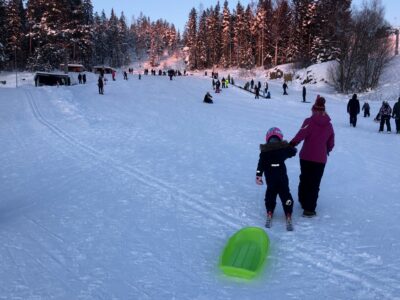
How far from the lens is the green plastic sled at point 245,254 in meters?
4.29

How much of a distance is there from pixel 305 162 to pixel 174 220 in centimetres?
218

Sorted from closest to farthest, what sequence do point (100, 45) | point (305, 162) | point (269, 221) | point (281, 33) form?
point (269, 221) < point (305, 162) < point (281, 33) < point (100, 45)

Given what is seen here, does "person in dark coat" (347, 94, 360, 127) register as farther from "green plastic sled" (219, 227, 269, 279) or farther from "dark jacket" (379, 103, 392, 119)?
"green plastic sled" (219, 227, 269, 279)

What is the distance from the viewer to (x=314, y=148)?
236 inches

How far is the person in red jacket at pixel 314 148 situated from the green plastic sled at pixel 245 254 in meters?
1.63

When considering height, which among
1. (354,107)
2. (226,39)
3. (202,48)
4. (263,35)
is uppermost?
(226,39)

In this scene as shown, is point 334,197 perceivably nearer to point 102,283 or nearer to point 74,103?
point 102,283

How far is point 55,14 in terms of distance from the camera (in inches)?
2032

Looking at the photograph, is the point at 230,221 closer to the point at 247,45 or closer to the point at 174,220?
the point at 174,220

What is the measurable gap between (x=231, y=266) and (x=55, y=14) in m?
54.3

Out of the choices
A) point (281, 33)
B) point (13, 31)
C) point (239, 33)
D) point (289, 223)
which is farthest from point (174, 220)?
point (239, 33)

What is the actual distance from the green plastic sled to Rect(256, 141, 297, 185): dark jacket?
1058 millimetres

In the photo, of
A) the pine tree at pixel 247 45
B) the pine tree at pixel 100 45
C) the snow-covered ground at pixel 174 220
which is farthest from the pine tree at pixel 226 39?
the snow-covered ground at pixel 174 220

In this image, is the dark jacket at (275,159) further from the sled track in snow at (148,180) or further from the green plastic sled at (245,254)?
the green plastic sled at (245,254)
